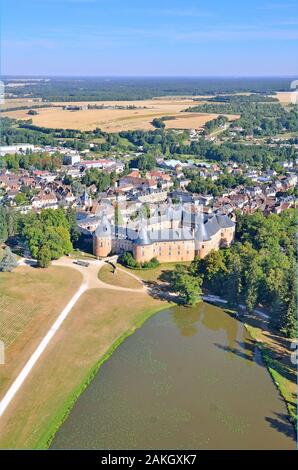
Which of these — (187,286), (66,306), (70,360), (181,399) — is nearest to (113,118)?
(187,286)

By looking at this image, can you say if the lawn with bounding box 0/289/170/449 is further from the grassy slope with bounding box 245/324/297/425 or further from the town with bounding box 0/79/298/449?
the grassy slope with bounding box 245/324/297/425

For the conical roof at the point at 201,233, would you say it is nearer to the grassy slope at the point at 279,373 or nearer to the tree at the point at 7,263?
the grassy slope at the point at 279,373

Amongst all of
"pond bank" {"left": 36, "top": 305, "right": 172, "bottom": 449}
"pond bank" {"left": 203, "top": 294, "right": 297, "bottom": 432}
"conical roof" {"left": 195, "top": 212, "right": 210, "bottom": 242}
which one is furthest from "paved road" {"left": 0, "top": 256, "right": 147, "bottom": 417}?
"pond bank" {"left": 203, "top": 294, "right": 297, "bottom": 432}

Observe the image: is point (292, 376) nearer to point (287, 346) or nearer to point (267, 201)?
point (287, 346)

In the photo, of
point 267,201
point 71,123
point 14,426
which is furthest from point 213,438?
point 71,123

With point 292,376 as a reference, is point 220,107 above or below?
above
